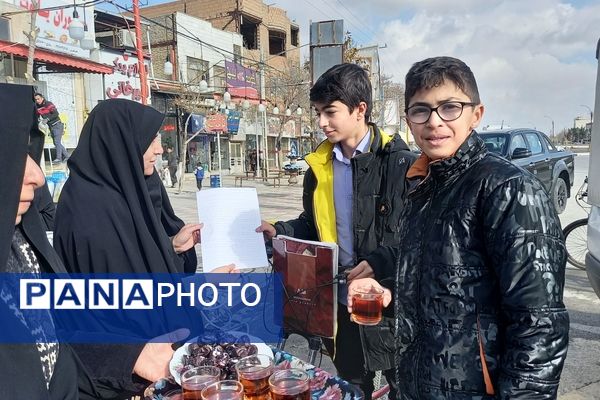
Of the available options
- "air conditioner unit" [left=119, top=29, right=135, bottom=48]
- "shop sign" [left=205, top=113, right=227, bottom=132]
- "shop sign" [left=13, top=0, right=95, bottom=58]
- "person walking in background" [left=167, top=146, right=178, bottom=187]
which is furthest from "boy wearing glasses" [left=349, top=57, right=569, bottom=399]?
"person walking in background" [left=167, top=146, right=178, bottom=187]

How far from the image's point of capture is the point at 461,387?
1.23 m

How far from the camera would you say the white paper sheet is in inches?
82.1

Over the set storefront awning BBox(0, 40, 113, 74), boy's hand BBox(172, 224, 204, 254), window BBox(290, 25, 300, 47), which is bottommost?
boy's hand BBox(172, 224, 204, 254)

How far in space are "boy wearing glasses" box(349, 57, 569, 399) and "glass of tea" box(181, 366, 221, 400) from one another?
2.02ft

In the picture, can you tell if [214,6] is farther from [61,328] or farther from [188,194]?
[61,328]

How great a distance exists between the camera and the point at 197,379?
1309 mm

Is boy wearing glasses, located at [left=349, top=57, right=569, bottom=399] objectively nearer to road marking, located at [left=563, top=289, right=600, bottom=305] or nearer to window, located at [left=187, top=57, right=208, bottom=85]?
road marking, located at [left=563, top=289, right=600, bottom=305]

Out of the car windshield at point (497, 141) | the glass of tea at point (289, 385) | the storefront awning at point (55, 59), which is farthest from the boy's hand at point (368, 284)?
the storefront awning at point (55, 59)

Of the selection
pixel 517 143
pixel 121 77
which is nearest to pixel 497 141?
pixel 517 143

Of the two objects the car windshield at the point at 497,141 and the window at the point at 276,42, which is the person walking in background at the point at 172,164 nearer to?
the car windshield at the point at 497,141

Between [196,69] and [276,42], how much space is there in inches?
555

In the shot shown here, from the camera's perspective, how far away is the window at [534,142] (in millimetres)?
9258

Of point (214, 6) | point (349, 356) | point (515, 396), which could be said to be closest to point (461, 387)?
point (515, 396)

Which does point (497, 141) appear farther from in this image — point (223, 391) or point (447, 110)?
point (223, 391)
